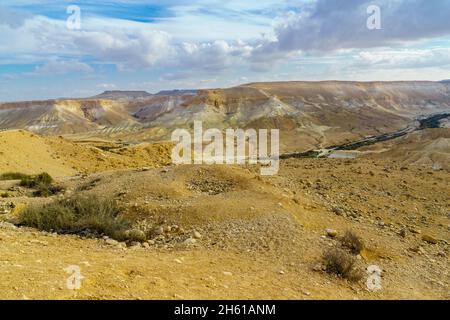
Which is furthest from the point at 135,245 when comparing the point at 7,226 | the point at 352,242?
the point at 352,242

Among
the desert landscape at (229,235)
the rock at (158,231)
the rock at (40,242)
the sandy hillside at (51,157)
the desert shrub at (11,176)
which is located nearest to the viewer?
the desert landscape at (229,235)

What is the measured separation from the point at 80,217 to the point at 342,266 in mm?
6334

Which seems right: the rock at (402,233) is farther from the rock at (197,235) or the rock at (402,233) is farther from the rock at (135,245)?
the rock at (135,245)

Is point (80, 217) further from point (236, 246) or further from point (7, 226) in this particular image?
point (236, 246)

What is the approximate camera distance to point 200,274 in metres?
7.45

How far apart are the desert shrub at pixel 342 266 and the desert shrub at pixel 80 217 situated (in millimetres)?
4451

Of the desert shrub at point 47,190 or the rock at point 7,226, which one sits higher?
the rock at point 7,226

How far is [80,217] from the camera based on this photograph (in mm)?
10680

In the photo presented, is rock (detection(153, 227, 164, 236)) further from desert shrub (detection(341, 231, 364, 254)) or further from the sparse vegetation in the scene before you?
the sparse vegetation

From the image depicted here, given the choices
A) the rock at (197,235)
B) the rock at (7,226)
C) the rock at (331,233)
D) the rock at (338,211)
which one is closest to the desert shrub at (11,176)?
the rock at (7,226)

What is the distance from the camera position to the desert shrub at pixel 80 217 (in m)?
9.96
